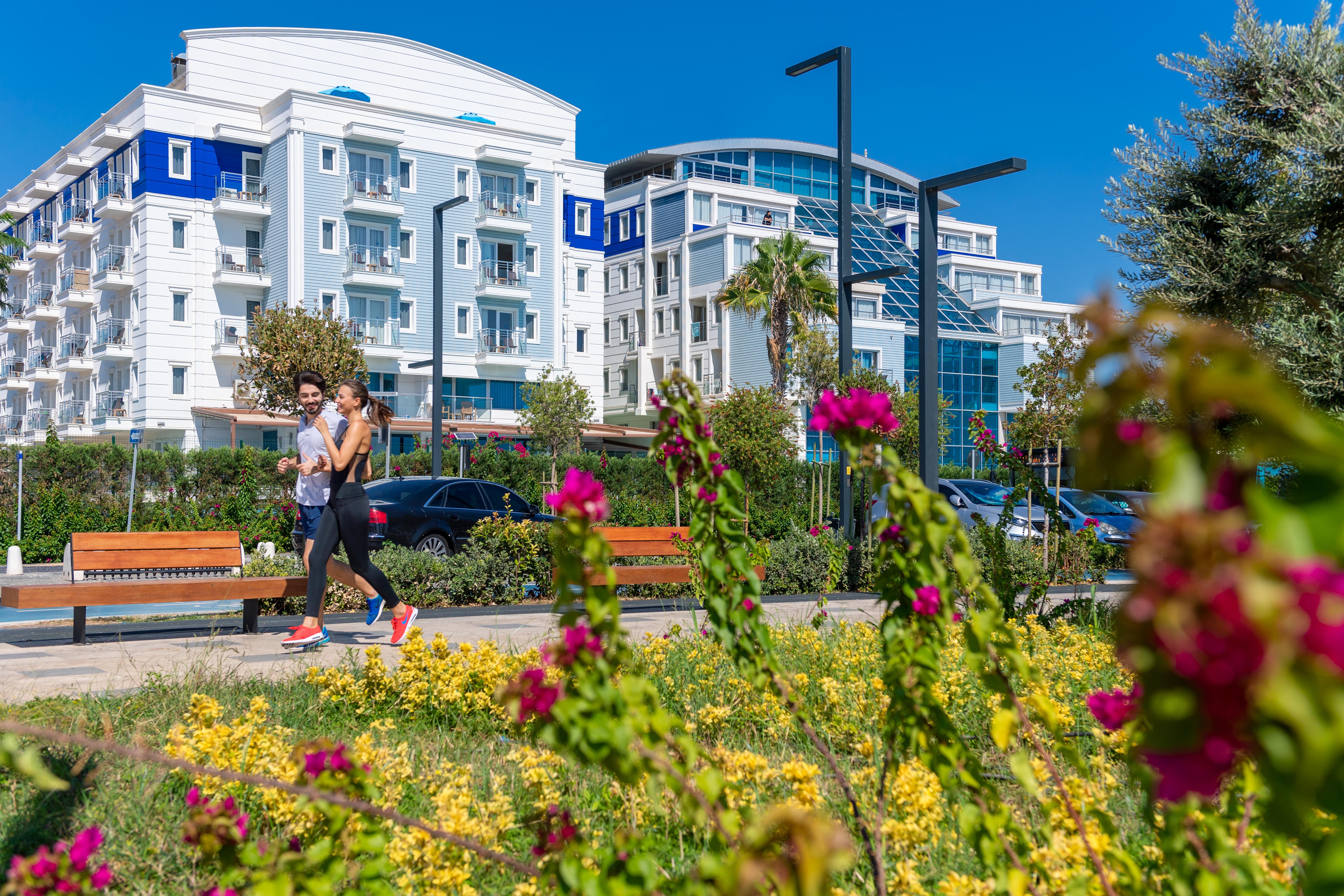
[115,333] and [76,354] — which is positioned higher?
[115,333]

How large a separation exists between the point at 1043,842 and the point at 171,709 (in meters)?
3.96

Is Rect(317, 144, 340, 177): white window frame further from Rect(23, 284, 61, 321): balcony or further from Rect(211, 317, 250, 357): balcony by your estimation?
Rect(23, 284, 61, 321): balcony

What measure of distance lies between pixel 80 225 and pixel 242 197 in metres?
10.5

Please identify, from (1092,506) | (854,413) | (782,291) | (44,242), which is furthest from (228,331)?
(854,413)

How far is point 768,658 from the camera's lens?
2.46 meters

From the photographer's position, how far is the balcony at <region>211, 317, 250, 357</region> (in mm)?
39219

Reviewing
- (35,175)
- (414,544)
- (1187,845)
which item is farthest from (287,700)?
(35,175)

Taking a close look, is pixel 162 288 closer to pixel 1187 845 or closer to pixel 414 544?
pixel 414 544

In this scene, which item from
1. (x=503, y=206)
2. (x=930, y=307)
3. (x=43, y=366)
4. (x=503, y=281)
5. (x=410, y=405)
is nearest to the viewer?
(x=930, y=307)

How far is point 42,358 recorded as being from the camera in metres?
51.1

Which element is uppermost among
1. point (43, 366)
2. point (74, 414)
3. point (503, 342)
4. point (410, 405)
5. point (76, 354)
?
point (503, 342)

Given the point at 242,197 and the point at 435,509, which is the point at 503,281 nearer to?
the point at 242,197

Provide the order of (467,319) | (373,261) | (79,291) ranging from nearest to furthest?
Answer: (373,261), (467,319), (79,291)

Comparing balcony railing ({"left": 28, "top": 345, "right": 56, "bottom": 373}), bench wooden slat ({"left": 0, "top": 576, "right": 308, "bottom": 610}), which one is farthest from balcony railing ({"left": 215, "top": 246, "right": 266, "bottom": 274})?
bench wooden slat ({"left": 0, "top": 576, "right": 308, "bottom": 610})
